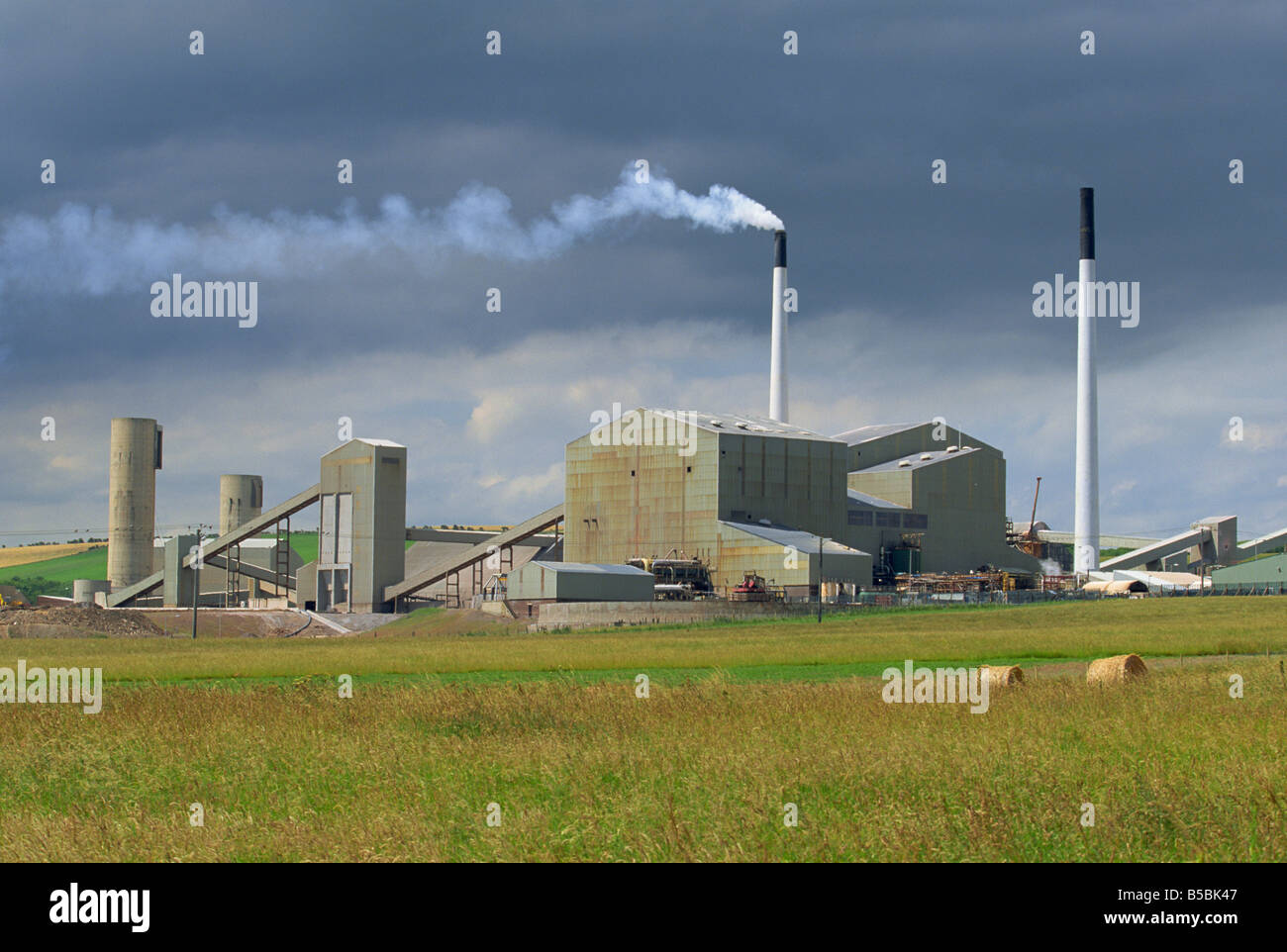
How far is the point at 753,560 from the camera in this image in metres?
112

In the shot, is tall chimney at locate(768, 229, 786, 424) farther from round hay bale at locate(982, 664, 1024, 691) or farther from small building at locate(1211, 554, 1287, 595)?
round hay bale at locate(982, 664, 1024, 691)

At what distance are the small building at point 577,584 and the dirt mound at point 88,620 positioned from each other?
2803 centimetres

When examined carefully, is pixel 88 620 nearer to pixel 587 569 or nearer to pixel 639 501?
pixel 587 569

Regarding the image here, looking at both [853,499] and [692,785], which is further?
[853,499]

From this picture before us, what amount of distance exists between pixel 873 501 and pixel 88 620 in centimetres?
7353

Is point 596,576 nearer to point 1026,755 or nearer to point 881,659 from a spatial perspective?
point 881,659

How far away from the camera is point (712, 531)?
11631 centimetres

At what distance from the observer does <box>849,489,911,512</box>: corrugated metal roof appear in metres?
131

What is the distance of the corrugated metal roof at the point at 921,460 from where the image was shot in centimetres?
13675

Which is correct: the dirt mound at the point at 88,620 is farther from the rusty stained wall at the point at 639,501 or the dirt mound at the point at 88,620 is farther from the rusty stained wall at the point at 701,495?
the rusty stained wall at the point at 701,495
